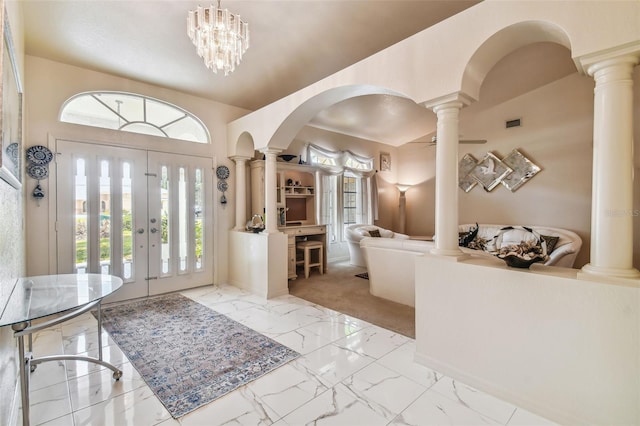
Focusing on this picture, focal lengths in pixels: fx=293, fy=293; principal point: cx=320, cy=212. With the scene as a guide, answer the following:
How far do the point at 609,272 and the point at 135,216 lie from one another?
16.3 feet

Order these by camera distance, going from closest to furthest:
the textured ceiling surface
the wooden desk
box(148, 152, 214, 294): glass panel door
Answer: the textured ceiling surface → box(148, 152, 214, 294): glass panel door → the wooden desk

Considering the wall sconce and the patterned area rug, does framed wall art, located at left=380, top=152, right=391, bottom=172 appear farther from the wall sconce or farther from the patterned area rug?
the patterned area rug

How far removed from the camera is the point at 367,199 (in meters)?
7.57

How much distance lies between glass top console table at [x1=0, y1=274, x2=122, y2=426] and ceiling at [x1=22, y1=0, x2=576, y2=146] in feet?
8.74

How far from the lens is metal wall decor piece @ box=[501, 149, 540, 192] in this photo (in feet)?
18.3

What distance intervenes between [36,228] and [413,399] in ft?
14.4

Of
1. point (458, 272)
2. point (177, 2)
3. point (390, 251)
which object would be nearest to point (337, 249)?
point (390, 251)

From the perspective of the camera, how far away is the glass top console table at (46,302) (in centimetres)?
152

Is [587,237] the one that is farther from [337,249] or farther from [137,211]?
[137,211]

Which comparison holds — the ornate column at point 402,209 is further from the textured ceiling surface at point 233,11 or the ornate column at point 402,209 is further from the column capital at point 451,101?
the column capital at point 451,101

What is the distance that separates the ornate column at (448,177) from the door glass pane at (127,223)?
4046mm

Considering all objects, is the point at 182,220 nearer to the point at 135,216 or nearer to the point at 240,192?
the point at 135,216

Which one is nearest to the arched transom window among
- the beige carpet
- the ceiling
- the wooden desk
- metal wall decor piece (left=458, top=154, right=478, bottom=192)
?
the ceiling

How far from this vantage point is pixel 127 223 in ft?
13.5
